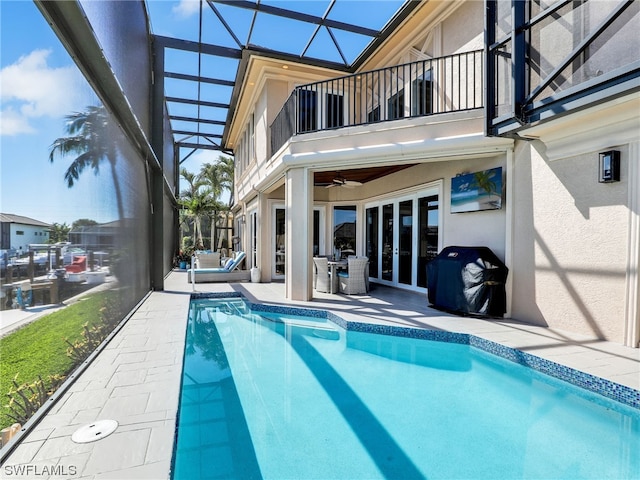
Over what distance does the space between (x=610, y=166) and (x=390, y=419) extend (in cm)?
451

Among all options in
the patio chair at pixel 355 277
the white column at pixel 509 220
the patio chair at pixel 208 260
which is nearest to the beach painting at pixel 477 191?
the white column at pixel 509 220

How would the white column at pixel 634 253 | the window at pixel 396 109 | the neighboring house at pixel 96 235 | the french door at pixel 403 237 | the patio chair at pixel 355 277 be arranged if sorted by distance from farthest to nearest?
the window at pixel 396 109
the patio chair at pixel 355 277
the french door at pixel 403 237
the white column at pixel 634 253
the neighboring house at pixel 96 235

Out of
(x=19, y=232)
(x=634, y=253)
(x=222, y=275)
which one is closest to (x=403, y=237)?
(x=634, y=253)

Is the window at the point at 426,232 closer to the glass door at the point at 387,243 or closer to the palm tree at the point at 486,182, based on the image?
the glass door at the point at 387,243

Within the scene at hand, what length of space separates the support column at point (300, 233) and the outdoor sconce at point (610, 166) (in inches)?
206

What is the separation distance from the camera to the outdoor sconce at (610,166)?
453 cm

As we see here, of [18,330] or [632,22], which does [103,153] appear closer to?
[18,330]

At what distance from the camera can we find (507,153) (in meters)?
6.23

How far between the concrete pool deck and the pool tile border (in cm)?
9

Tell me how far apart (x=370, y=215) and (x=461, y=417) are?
8.18 meters

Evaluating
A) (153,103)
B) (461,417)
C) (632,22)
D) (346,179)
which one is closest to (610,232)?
(632,22)

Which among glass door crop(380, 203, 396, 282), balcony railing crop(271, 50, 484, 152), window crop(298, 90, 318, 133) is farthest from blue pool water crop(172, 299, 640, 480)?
window crop(298, 90, 318, 133)

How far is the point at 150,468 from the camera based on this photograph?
A: 6.83 feet

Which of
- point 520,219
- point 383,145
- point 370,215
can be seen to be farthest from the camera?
point 370,215
